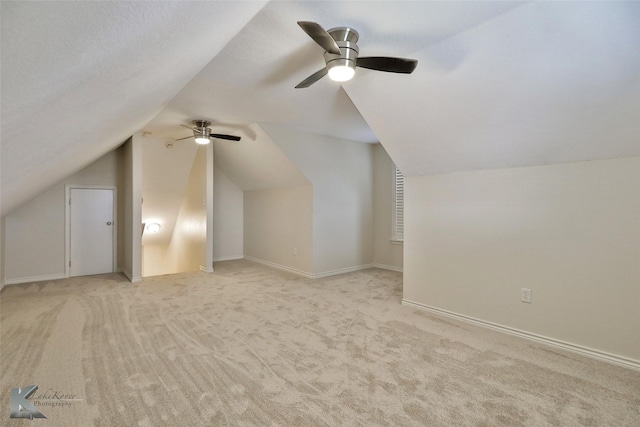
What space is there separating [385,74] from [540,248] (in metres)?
2.12

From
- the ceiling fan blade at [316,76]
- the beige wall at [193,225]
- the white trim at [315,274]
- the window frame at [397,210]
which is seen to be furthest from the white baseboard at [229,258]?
the ceiling fan blade at [316,76]

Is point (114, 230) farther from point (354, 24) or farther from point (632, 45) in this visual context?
point (632, 45)

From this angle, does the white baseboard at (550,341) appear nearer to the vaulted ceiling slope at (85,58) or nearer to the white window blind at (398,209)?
the white window blind at (398,209)

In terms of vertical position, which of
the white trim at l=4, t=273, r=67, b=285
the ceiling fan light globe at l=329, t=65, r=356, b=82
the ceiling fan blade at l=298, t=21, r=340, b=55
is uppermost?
the ceiling fan blade at l=298, t=21, r=340, b=55

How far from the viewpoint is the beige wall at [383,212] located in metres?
5.68

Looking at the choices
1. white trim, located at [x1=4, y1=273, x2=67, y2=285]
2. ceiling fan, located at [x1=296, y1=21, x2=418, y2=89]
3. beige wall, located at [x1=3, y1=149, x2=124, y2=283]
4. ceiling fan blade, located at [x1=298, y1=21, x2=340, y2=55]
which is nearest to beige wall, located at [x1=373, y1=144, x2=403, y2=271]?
ceiling fan, located at [x1=296, y1=21, x2=418, y2=89]

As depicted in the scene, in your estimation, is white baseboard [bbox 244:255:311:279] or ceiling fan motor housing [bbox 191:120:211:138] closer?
ceiling fan motor housing [bbox 191:120:211:138]

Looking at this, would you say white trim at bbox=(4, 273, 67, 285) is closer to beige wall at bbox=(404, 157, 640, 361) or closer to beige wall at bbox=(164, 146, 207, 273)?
beige wall at bbox=(164, 146, 207, 273)

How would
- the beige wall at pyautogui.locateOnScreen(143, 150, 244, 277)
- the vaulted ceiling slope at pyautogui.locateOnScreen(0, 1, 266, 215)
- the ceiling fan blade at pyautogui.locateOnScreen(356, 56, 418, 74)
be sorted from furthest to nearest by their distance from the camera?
the beige wall at pyautogui.locateOnScreen(143, 150, 244, 277), the ceiling fan blade at pyautogui.locateOnScreen(356, 56, 418, 74), the vaulted ceiling slope at pyautogui.locateOnScreen(0, 1, 266, 215)

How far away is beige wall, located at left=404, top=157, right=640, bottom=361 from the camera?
7.58 feet

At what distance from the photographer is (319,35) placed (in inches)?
69.8

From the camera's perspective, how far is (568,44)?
1857 millimetres

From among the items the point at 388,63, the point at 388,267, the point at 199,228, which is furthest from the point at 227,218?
the point at 388,63

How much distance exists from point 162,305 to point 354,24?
3.66 meters
